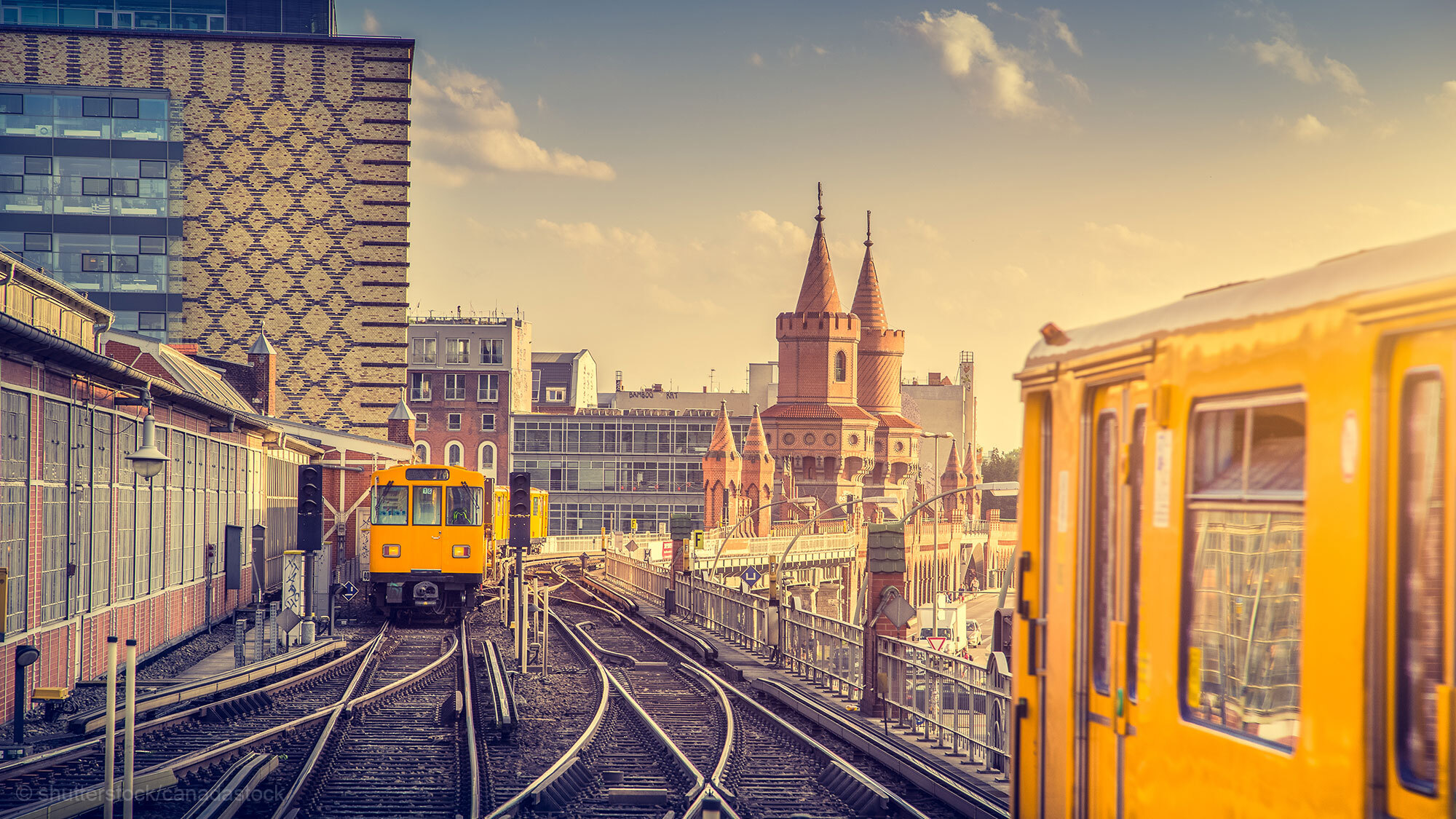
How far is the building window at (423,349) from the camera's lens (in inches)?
4109

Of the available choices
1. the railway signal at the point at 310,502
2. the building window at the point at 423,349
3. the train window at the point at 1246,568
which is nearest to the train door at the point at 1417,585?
the train window at the point at 1246,568

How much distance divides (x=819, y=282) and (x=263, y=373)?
62.6m

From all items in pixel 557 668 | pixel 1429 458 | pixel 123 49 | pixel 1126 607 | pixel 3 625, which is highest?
pixel 123 49

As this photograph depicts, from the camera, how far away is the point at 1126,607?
22.3 feet

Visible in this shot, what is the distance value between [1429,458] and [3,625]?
14.1 m

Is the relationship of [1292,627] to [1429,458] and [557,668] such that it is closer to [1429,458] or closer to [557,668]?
[1429,458]

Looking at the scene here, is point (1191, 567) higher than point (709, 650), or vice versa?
point (1191, 567)

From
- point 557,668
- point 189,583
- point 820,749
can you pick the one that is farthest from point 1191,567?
point 189,583

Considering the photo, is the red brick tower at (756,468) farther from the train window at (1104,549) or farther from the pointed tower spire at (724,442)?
the train window at (1104,549)

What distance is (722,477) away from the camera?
93.7 meters

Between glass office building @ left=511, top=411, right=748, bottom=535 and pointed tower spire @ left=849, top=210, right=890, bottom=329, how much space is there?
2180 cm

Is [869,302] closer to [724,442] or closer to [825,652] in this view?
[724,442]

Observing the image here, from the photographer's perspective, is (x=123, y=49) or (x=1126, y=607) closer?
(x=1126, y=607)

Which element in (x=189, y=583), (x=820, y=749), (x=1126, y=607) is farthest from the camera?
(x=189, y=583)
